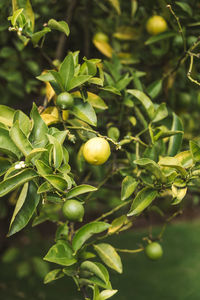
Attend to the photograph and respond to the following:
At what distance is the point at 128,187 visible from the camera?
1205mm

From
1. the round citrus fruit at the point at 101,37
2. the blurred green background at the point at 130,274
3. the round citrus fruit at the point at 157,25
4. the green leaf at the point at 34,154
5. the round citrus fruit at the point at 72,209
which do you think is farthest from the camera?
the blurred green background at the point at 130,274

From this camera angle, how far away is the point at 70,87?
3.77 feet

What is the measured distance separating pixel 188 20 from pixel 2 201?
1.61 m

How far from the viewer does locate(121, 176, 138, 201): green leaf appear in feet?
3.91

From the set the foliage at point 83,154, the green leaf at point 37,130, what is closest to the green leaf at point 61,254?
the foliage at point 83,154

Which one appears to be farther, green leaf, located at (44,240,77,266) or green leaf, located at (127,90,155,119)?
green leaf, located at (127,90,155,119)

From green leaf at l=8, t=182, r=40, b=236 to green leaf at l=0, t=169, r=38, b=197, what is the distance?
78 millimetres

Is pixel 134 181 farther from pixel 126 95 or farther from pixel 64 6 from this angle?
pixel 64 6

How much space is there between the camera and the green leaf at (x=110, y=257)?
1.21 meters

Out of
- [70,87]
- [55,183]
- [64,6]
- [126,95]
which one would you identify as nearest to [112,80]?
[126,95]

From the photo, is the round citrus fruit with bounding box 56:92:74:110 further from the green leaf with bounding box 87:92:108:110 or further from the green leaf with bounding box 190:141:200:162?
the green leaf with bounding box 190:141:200:162

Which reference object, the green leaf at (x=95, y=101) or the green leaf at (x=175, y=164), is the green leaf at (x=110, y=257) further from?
the green leaf at (x=95, y=101)

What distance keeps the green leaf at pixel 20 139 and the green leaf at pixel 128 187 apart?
361 mm

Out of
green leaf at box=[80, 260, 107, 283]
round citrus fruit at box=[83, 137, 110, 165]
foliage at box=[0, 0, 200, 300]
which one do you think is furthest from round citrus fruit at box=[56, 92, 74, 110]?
green leaf at box=[80, 260, 107, 283]
